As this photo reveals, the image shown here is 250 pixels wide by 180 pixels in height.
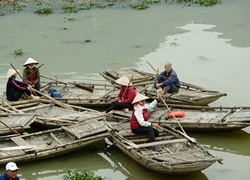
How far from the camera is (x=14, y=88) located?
11336mm

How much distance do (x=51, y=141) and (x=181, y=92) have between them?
3786 mm

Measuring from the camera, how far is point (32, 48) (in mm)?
18062

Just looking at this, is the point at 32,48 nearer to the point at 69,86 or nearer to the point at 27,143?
the point at 69,86

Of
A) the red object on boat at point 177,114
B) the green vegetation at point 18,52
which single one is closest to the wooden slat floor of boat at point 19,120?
the red object on boat at point 177,114

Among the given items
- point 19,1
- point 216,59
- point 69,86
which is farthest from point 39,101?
point 19,1

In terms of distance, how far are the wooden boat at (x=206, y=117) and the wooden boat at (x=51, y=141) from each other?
3.89 ft

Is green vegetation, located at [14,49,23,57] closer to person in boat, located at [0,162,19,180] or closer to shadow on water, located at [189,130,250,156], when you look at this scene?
shadow on water, located at [189,130,250,156]

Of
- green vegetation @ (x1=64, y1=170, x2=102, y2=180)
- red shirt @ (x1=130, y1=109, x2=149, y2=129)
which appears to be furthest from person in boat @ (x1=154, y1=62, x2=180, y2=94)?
green vegetation @ (x1=64, y1=170, x2=102, y2=180)

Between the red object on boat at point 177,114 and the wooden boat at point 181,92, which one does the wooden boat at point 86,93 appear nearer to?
the wooden boat at point 181,92

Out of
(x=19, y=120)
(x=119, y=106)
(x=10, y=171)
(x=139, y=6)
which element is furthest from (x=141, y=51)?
(x=10, y=171)

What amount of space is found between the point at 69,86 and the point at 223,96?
415 cm

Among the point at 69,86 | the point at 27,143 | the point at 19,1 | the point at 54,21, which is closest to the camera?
the point at 27,143

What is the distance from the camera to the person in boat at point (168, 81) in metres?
11.5

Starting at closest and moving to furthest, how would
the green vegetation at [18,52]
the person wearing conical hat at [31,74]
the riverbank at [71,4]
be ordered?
the person wearing conical hat at [31,74]
the green vegetation at [18,52]
the riverbank at [71,4]
